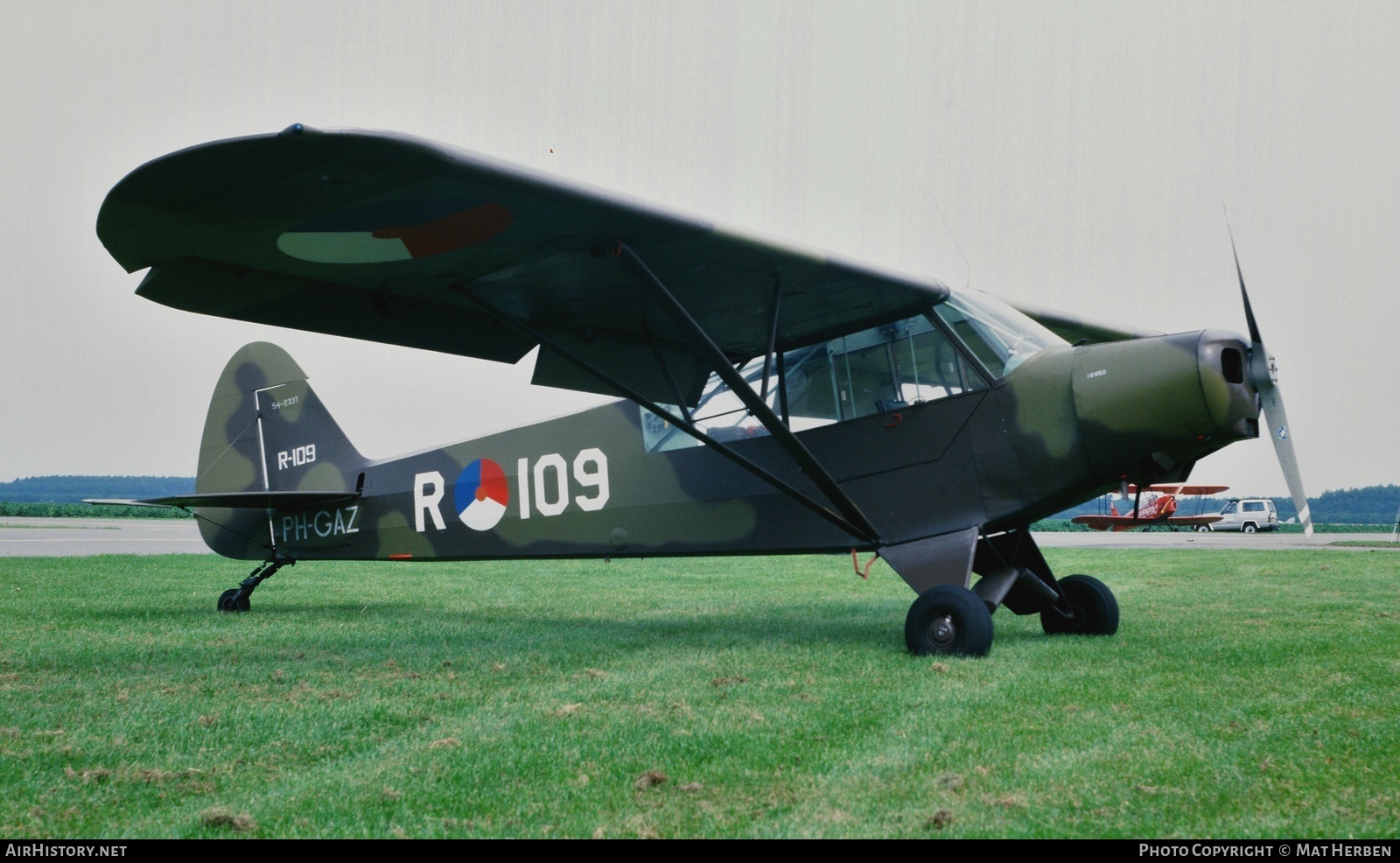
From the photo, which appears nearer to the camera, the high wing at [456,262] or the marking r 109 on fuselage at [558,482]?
the high wing at [456,262]

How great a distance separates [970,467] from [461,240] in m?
3.52

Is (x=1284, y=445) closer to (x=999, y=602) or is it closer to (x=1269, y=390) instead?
(x=1269, y=390)

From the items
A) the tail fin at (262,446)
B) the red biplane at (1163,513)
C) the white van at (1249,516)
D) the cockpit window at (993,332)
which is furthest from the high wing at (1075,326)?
the white van at (1249,516)

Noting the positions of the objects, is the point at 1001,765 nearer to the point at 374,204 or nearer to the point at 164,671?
the point at 374,204

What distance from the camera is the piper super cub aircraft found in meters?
5.10

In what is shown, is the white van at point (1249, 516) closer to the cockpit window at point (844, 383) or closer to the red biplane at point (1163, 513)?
the red biplane at point (1163, 513)

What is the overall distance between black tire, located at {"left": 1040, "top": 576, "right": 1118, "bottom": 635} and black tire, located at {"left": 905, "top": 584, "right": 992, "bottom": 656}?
1.37 metres

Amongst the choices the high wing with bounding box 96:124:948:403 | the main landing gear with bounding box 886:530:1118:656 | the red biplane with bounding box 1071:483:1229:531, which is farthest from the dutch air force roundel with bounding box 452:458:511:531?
the red biplane with bounding box 1071:483:1229:531

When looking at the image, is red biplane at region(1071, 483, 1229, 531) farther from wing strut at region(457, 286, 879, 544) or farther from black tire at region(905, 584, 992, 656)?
black tire at region(905, 584, 992, 656)

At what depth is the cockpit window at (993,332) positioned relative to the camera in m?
6.49

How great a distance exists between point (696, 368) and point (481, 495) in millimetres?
2274

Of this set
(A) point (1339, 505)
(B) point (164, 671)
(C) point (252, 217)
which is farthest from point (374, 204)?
(A) point (1339, 505)

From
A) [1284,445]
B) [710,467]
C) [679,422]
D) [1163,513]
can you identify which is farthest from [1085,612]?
[1163,513]

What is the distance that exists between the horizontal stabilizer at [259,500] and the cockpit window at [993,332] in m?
6.05
